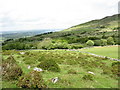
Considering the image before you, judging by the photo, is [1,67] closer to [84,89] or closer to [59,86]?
[59,86]

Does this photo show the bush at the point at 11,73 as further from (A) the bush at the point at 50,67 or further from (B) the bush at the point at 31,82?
(A) the bush at the point at 50,67

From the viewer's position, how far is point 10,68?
13.0 metres

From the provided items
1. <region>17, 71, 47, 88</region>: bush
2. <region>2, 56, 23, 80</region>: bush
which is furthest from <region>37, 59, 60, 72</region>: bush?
<region>17, 71, 47, 88</region>: bush

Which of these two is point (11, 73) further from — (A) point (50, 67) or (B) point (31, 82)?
(A) point (50, 67)

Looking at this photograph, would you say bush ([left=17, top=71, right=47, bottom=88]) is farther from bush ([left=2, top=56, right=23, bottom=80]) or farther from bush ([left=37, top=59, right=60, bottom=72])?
bush ([left=37, top=59, right=60, bottom=72])

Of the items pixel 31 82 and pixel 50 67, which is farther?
pixel 50 67

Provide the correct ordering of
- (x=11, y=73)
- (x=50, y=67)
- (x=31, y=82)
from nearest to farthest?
(x=31, y=82)
(x=11, y=73)
(x=50, y=67)

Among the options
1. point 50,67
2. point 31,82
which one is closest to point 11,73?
point 31,82

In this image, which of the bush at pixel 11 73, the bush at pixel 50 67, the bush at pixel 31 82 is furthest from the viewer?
the bush at pixel 50 67

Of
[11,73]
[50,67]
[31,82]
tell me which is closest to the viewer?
[31,82]

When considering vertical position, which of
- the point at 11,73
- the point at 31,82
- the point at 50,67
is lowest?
the point at 50,67

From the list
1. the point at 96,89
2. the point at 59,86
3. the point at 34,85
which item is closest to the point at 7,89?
the point at 34,85

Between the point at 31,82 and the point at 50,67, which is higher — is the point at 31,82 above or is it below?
above

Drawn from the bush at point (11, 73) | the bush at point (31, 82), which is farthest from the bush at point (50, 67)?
the bush at point (31, 82)
